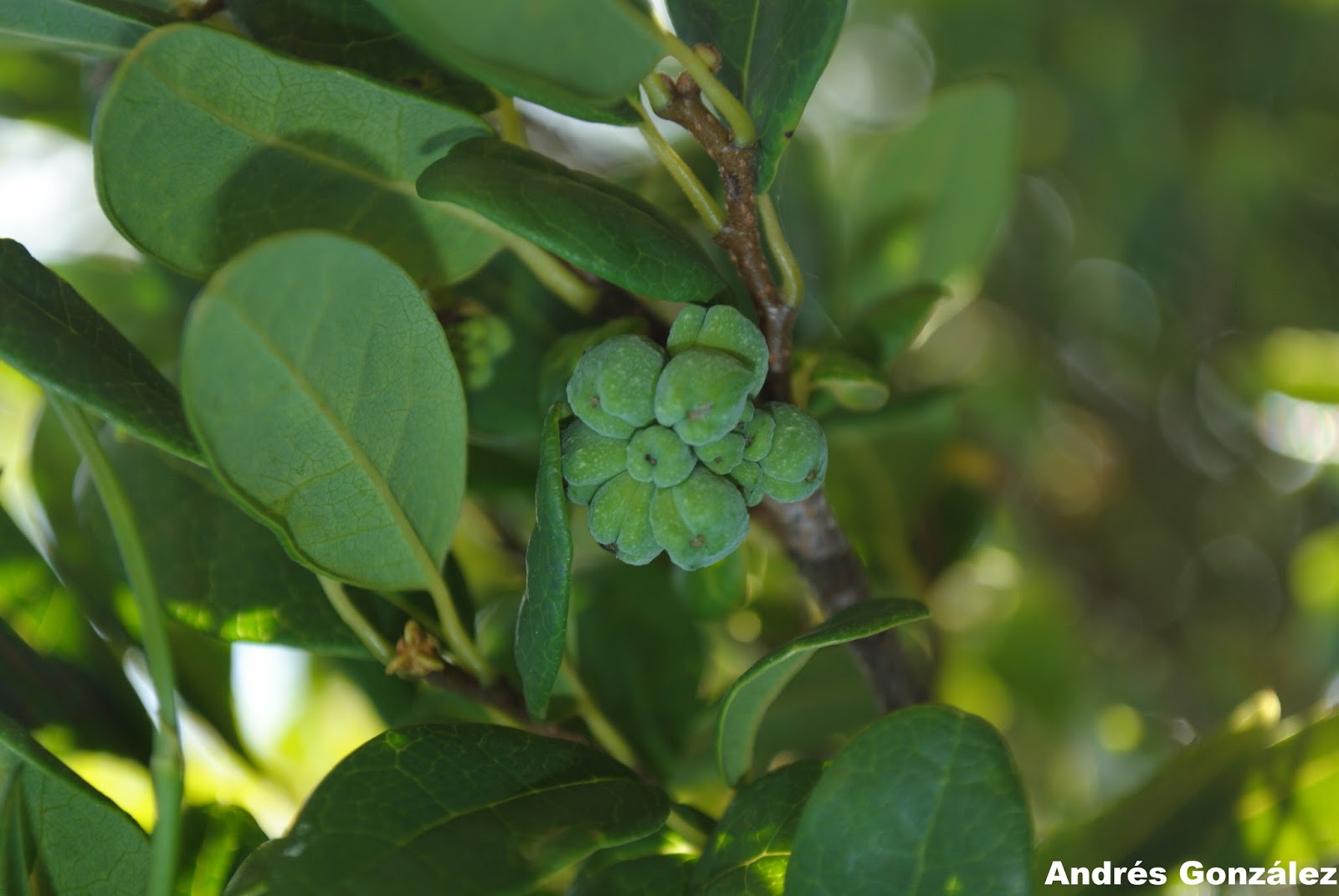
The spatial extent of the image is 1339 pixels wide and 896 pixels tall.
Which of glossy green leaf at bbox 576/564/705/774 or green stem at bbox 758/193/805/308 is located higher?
green stem at bbox 758/193/805/308

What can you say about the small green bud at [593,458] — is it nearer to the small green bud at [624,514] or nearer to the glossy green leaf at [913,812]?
the small green bud at [624,514]

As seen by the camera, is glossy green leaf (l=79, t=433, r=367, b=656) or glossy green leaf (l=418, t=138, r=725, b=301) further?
glossy green leaf (l=79, t=433, r=367, b=656)

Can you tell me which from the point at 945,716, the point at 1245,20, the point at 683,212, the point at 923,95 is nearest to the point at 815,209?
the point at 683,212

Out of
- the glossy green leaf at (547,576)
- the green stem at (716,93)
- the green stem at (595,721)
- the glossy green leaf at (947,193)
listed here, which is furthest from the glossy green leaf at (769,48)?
the glossy green leaf at (947,193)

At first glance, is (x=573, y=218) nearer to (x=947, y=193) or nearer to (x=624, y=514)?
(x=624, y=514)

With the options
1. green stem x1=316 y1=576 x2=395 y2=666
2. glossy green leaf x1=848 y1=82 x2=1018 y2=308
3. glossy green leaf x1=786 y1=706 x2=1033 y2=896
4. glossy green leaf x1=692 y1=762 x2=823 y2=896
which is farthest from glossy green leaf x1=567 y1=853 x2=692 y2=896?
glossy green leaf x1=848 y1=82 x2=1018 y2=308

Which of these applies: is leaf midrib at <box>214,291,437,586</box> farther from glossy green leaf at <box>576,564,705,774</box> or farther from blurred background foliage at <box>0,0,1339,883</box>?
glossy green leaf at <box>576,564,705,774</box>

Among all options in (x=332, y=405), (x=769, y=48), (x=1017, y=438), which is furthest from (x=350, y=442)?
(x=1017, y=438)
